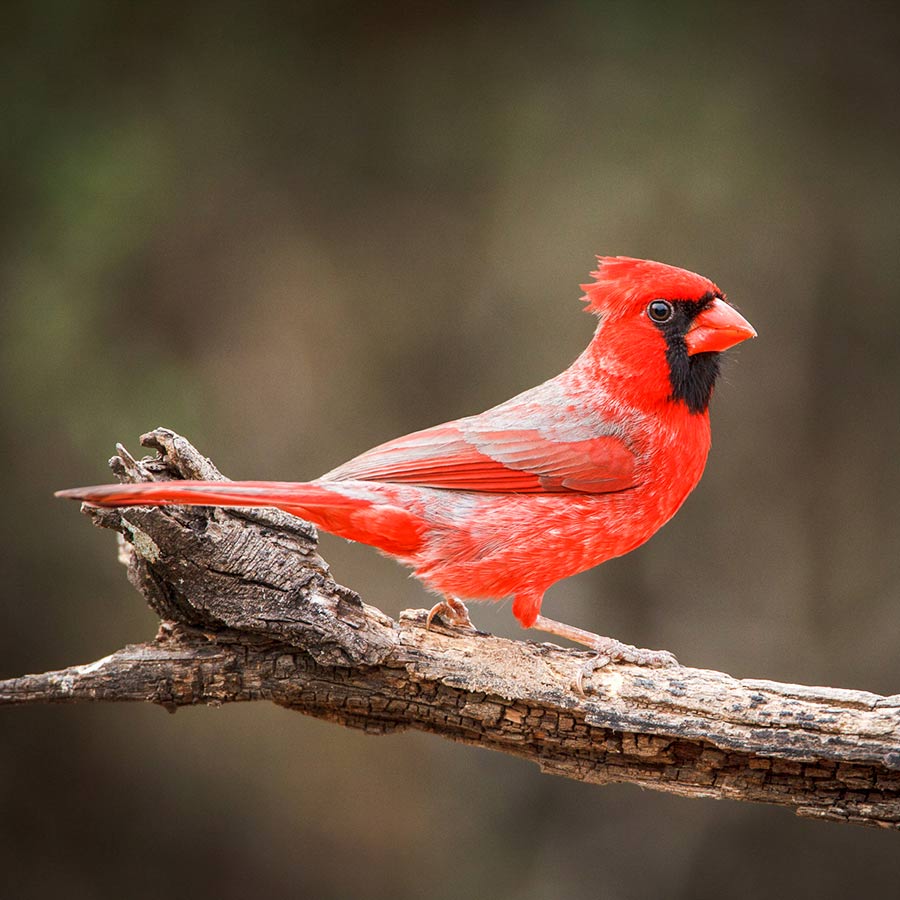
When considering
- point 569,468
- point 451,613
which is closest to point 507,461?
point 569,468

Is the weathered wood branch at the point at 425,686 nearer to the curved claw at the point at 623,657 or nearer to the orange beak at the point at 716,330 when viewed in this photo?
the curved claw at the point at 623,657

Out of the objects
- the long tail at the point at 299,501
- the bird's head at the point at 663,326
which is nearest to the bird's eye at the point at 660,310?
the bird's head at the point at 663,326

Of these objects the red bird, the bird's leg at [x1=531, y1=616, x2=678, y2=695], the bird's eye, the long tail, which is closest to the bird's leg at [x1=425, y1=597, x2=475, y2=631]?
the red bird

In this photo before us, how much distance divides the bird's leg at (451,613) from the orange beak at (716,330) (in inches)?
37.0

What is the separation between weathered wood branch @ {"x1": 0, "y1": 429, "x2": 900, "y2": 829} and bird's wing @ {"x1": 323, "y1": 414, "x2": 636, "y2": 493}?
0.32m

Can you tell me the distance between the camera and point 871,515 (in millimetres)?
4332

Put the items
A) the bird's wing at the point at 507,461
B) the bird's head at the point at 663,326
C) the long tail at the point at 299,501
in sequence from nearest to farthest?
the long tail at the point at 299,501 < the bird's wing at the point at 507,461 < the bird's head at the point at 663,326

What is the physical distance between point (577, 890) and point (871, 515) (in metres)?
1.77

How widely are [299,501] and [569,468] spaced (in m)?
0.78

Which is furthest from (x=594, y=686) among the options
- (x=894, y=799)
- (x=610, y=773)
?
(x=894, y=799)

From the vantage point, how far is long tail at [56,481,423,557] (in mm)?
2256

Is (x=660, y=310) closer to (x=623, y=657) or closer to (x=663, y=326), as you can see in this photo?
(x=663, y=326)

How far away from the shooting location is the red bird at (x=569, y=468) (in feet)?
9.49

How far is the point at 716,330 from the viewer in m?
3.04
